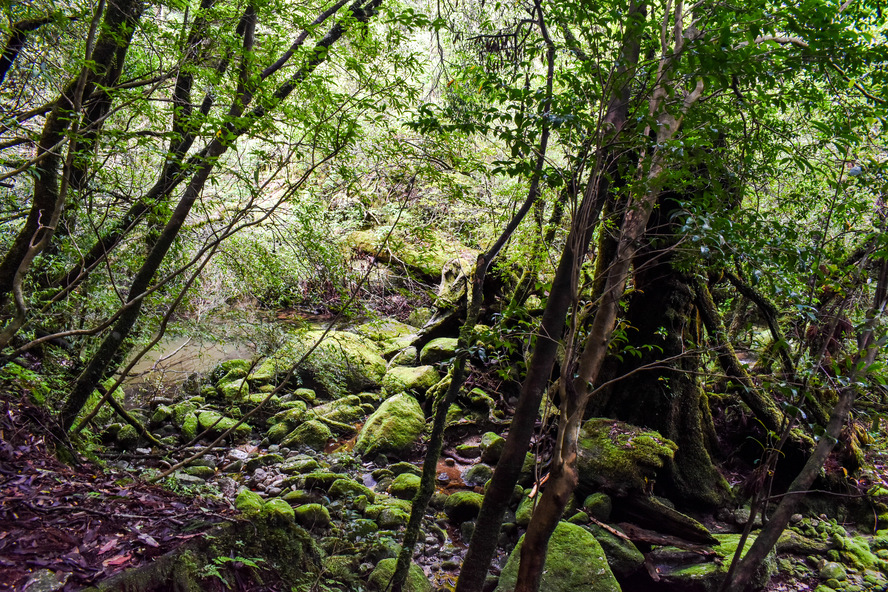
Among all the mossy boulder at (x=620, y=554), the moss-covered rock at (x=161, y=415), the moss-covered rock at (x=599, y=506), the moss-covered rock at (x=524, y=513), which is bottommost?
the moss-covered rock at (x=161, y=415)

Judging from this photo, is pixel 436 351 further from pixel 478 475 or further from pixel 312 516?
pixel 312 516

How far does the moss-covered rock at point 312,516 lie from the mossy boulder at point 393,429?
2.03 m

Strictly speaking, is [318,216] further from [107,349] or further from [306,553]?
[306,553]

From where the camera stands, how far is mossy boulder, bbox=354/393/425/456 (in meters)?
7.09

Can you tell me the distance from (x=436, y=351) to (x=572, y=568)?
5639 mm

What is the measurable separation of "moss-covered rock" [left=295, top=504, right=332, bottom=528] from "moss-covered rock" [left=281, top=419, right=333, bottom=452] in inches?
92.4

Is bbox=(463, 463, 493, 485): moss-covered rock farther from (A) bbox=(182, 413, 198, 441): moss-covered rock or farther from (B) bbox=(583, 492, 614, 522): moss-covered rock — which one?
(A) bbox=(182, 413, 198, 441): moss-covered rock

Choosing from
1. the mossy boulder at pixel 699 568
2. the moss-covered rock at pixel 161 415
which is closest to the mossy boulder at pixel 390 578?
the mossy boulder at pixel 699 568

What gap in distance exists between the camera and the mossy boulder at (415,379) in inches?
333

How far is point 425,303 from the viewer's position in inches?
466

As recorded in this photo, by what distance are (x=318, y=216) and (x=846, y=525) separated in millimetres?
7644

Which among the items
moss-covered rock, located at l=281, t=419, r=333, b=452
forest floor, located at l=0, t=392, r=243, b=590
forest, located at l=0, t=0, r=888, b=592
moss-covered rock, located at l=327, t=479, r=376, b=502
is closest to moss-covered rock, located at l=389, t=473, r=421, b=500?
forest, located at l=0, t=0, r=888, b=592

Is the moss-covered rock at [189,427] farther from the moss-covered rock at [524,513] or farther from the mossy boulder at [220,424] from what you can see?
the moss-covered rock at [524,513]

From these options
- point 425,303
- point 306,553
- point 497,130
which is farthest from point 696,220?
point 425,303
